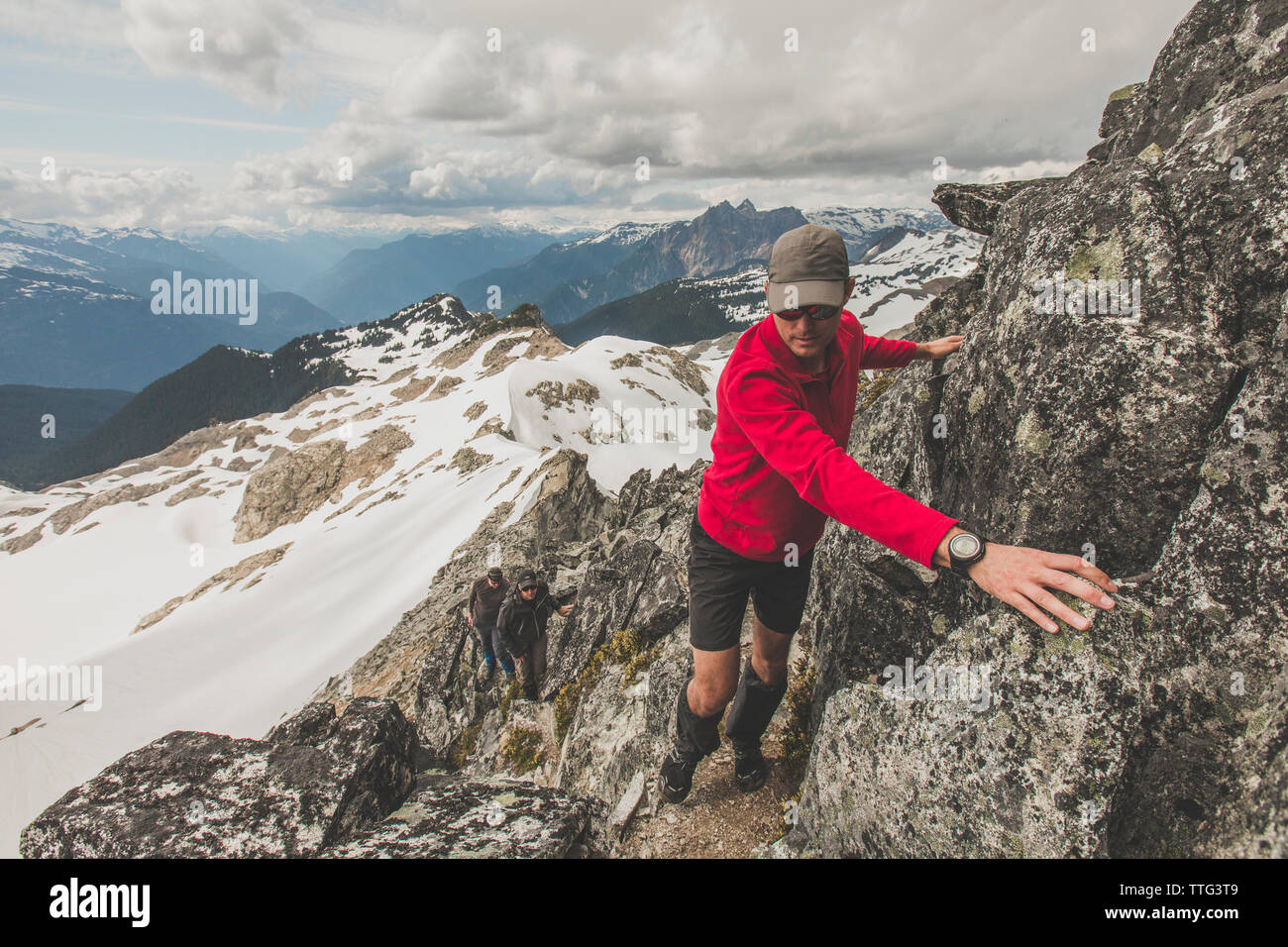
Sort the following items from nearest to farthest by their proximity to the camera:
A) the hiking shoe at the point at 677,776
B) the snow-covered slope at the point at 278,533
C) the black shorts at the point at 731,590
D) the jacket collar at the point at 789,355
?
the jacket collar at the point at 789,355, the black shorts at the point at 731,590, the hiking shoe at the point at 677,776, the snow-covered slope at the point at 278,533

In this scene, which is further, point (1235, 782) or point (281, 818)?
point (281, 818)

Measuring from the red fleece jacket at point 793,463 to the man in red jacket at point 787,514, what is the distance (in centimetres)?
1

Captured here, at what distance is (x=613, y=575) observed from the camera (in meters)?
14.1

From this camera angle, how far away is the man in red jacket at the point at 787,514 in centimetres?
340

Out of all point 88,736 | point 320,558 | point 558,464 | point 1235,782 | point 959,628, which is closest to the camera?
point 1235,782

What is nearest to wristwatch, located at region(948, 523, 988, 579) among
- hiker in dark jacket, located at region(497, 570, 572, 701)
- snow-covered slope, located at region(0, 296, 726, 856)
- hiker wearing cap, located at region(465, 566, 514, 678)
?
hiker in dark jacket, located at region(497, 570, 572, 701)

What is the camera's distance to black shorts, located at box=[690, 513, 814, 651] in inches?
224

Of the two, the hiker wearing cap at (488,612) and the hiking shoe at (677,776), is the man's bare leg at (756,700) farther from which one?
the hiker wearing cap at (488,612)

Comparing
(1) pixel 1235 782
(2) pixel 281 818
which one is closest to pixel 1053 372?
(1) pixel 1235 782

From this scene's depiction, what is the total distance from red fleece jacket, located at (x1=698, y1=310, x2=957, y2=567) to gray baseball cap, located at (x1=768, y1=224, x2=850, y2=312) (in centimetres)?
48

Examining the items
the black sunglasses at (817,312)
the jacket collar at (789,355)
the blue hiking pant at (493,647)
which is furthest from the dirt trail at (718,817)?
the blue hiking pant at (493,647)

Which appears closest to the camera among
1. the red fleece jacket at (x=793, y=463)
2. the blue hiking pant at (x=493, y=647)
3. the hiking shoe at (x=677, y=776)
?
the red fleece jacket at (x=793, y=463)
